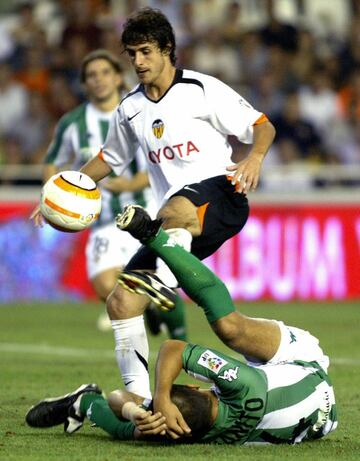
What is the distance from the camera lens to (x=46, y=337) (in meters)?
12.4

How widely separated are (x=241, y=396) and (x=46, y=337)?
22.1 ft

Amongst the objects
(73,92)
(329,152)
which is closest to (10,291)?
(73,92)

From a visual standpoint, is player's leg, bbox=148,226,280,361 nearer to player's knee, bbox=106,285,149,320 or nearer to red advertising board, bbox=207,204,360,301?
player's knee, bbox=106,285,149,320

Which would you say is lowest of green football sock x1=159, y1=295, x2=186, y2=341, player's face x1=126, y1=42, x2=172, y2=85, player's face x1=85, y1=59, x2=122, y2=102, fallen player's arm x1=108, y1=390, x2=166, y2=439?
green football sock x1=159, y1=295, x2=186, y2=341

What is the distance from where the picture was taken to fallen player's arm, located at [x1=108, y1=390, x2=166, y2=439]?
5.82 m

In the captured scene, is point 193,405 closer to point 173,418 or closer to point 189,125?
point 173,418

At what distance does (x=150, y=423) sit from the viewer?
585 cm

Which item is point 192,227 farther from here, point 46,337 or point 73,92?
point 73,92

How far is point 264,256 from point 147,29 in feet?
29.8

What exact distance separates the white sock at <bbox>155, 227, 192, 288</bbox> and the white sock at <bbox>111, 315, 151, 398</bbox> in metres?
0.36

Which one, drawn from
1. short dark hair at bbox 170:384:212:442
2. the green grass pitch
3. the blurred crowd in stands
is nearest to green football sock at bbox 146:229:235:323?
short dark hair at bbox 170:384:212:442

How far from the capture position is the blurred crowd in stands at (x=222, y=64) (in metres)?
16.9

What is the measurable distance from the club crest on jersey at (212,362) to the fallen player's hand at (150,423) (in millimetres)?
308

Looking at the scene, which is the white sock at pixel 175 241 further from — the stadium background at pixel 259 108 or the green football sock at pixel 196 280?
the stadium background at pixel 259 108
